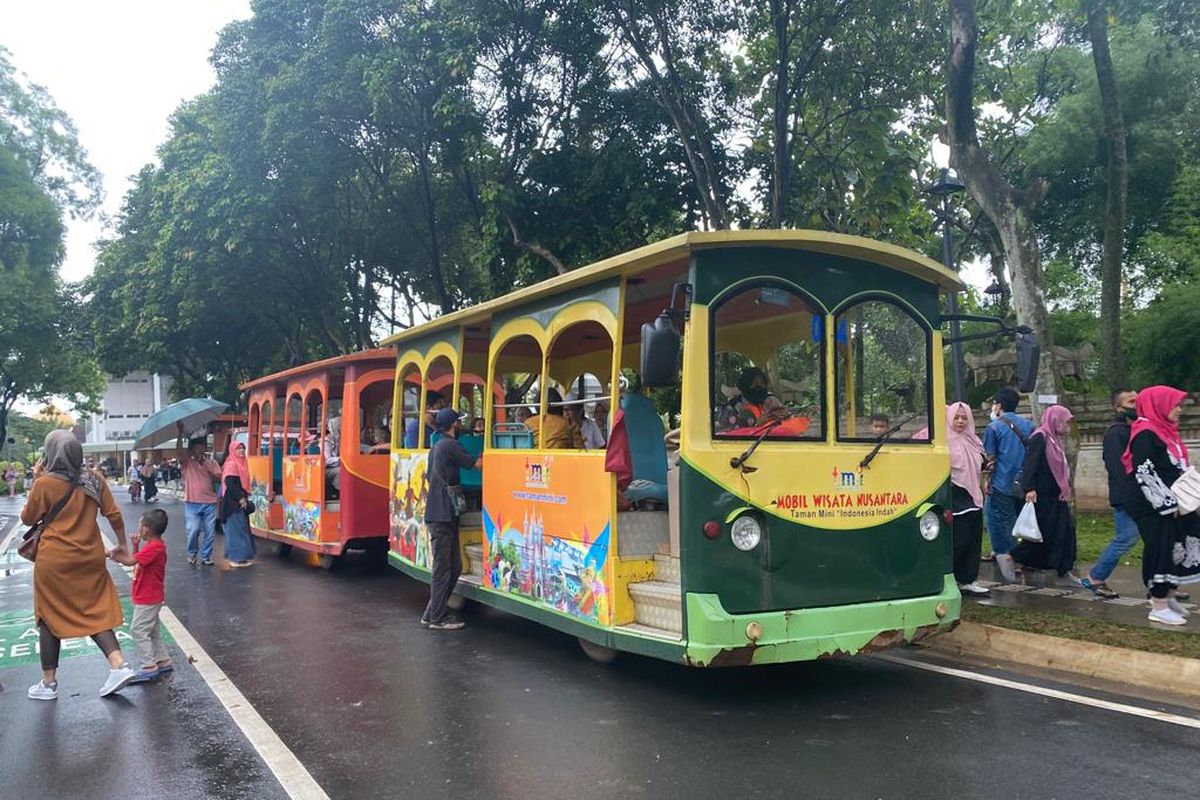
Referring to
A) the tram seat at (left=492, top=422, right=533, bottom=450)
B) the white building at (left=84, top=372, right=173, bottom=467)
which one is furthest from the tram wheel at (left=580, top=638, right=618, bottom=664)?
the white building at (left=84, top=372, right=173, bottom=467)

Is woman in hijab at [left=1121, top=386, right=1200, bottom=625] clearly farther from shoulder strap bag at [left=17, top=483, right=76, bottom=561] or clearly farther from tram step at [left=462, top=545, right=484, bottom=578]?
shoulder strap bag at [left=17, top=483, right=76, bottom=561]

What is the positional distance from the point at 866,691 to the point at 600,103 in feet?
37.3

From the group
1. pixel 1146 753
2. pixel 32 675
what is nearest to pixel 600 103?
pixel 32 675

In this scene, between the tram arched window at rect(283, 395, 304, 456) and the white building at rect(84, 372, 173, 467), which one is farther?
the white building at rect(84, 372, 173, 467)

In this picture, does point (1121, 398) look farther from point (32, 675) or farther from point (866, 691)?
point (32, 675)

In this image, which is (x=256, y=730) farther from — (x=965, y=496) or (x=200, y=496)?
(x=200, y=496)

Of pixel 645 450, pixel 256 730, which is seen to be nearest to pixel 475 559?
pixel 645 450

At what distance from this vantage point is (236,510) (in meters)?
12.5

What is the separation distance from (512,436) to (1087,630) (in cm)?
444

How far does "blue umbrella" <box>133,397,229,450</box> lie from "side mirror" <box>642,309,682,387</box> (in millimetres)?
10287

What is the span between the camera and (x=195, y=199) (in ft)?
61.6

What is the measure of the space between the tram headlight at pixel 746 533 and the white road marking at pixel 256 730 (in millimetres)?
2486

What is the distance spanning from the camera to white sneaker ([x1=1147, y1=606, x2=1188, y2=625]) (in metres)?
6.58

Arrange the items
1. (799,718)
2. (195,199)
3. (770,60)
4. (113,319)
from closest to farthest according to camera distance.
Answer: (799,718)
(770,60)
(195,199)
(113,319)
